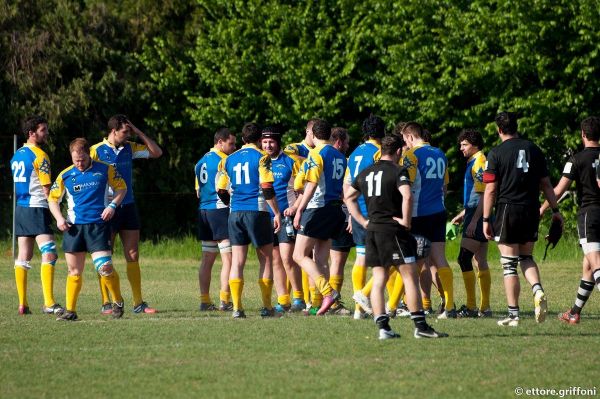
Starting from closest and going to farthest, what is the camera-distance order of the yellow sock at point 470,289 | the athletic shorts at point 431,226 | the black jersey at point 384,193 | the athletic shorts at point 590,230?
the black jersey at point 384,193 → the athletic shorts at point 590,230 → the athletic shorts at point 431,226 → the yellow sock at point 470,289

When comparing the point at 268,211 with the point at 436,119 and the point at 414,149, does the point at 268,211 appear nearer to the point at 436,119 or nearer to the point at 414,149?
the point at 414,149

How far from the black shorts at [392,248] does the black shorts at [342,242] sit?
3165 mm

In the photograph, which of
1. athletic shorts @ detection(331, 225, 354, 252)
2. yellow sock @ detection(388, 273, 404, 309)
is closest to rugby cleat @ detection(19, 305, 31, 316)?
athletic shorts @ detection(331, 225, 354, 252)

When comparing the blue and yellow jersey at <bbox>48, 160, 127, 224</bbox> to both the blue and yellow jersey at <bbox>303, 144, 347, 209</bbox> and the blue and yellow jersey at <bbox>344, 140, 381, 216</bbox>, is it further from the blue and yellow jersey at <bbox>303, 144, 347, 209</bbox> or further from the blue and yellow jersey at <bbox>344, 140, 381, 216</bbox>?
the blue and yellow jersey at <bbox>344, 140, 381, 216</bbox>

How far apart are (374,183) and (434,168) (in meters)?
2.42

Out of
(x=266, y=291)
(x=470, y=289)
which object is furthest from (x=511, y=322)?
(x=266, y=291)

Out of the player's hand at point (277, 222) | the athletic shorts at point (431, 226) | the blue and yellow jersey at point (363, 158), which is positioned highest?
the blue and yellow jersey at point (363, 158)

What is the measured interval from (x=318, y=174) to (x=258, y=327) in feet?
6.69

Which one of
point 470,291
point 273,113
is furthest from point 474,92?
point 470,291

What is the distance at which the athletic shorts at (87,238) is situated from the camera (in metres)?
13.2

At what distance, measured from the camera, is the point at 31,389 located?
879 cm

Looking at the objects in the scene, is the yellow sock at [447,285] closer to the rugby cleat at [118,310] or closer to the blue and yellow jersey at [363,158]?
the blue and yellow jersey at [363,158]

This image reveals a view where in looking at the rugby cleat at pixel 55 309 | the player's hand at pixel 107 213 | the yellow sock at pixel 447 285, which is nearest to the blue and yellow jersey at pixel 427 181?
the yellow sock at pixel 447 285

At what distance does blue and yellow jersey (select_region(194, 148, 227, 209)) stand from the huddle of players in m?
0.81
